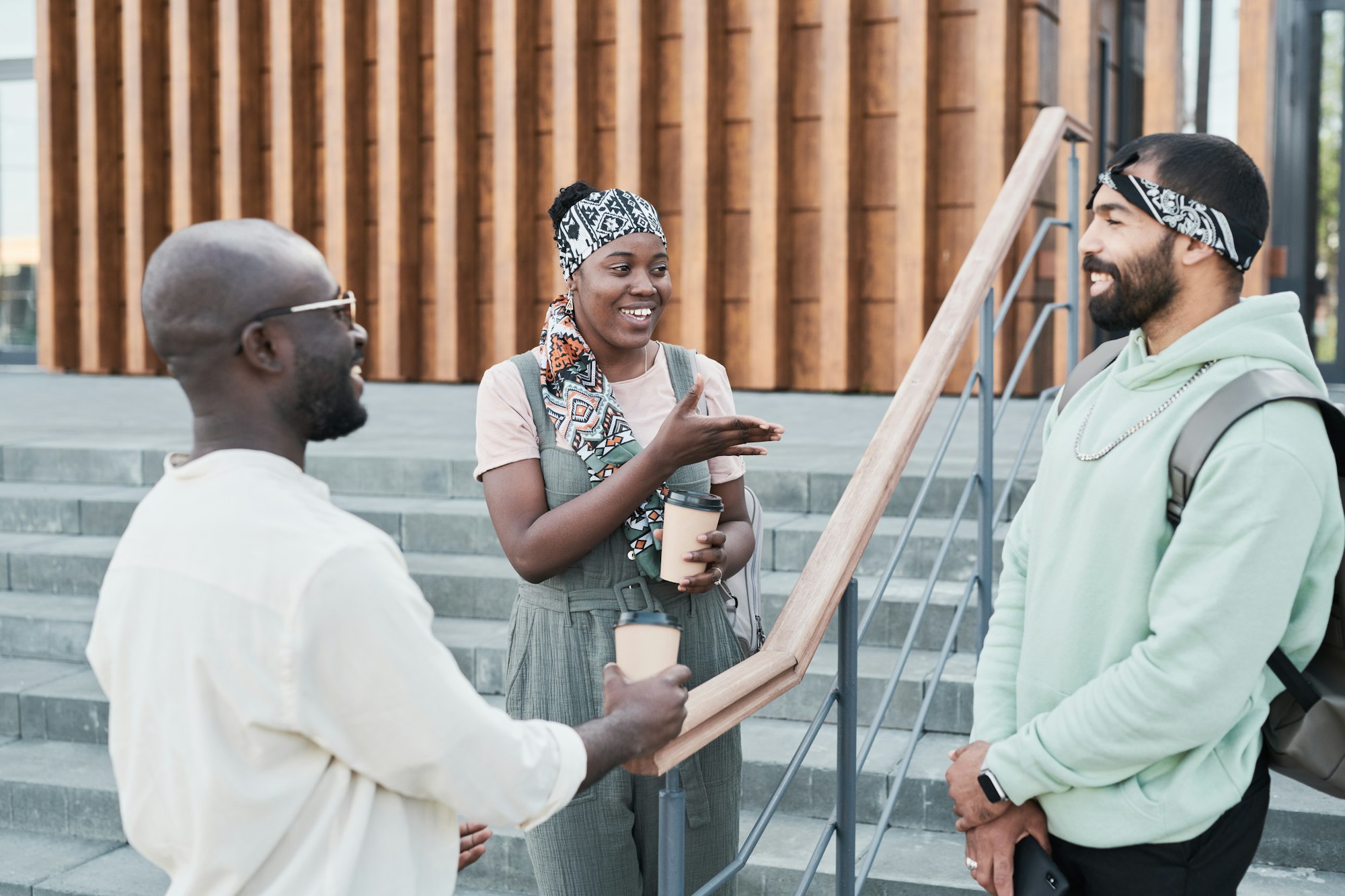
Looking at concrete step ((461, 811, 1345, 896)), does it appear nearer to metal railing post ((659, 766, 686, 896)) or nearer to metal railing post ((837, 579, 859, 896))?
metal railing post ((837, 579, 859, 896))

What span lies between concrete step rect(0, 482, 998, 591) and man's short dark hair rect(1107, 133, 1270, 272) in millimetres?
1786

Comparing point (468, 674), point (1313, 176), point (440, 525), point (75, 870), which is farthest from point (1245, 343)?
point (1313, 176)

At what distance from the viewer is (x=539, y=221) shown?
773 cm

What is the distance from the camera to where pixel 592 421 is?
6.50 feet

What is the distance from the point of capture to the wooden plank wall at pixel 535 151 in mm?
6844

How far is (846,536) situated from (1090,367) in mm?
458

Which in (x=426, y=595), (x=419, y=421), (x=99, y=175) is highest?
(x=99, y=175)

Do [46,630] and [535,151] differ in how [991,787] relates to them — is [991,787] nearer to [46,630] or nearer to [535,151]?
[46,630]

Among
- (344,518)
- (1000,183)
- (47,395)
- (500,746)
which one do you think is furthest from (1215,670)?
(47,395)

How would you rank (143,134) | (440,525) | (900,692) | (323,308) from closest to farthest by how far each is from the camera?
(323,308) → (900,692) → (440,525) → (143,134)

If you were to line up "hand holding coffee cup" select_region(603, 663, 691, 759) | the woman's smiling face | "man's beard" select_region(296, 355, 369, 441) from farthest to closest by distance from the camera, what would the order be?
the woman's smiling face < "hand holding coffee cup" select_region(603, 663, 691, 759) < "man's beard" select_region(296, 355, 369, 441)

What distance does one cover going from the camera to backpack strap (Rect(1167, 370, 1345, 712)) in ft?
4.79

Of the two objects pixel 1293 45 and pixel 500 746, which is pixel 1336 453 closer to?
pixel 500 746

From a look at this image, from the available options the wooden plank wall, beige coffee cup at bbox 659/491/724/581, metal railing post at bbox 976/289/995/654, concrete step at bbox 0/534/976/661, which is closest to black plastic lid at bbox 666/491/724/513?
beige coffee cup at bbox 659/491/724/581
